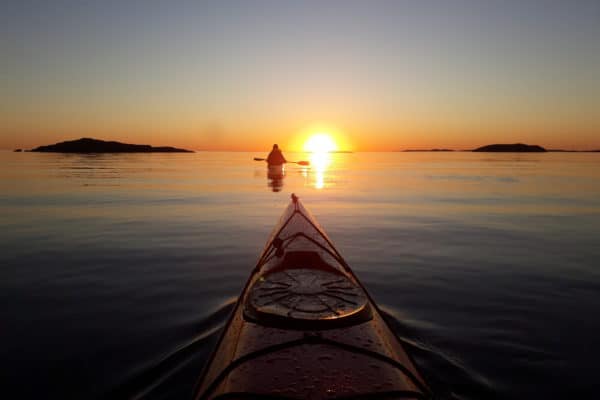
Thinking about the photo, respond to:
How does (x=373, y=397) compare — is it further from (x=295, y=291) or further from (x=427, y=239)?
(x=427, y=239)

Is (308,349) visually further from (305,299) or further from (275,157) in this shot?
(275,157)

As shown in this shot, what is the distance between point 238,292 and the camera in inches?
259

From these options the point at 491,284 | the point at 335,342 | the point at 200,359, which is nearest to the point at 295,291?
the point at 335,342

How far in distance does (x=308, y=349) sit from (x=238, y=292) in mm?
4196

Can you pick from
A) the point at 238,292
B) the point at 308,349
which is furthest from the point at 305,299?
the point at 238,292

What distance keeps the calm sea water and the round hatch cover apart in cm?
134

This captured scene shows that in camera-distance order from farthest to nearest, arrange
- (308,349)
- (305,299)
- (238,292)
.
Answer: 1. (238,292)
2. (305,299)
3. (308,349)

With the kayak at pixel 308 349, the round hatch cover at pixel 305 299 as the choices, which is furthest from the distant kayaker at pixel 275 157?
the kayak at pixel 308 349

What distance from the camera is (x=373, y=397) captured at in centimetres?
216

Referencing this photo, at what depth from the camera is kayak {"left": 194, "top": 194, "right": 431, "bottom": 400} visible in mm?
2236

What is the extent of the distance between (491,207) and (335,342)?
1567 cm

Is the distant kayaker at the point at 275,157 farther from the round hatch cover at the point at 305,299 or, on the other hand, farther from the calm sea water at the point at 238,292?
the round hatch cover at the point at 305,299

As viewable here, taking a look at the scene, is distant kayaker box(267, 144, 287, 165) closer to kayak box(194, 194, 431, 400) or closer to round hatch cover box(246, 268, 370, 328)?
round hatch cover box(246, 268, 370, 328)

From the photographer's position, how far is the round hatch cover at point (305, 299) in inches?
118
